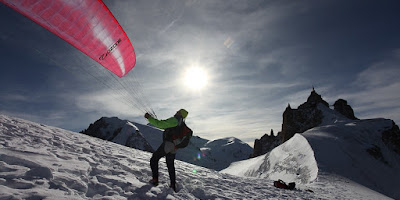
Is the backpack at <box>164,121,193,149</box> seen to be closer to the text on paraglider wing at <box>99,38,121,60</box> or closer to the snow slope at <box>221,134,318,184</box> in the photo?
the text on paraglider wing at <box>99,38,121,60</box>

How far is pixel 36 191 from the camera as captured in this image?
10.8ft

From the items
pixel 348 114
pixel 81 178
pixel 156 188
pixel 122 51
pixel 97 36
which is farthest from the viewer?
pixel 348 114

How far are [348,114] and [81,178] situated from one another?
83661 millimetres

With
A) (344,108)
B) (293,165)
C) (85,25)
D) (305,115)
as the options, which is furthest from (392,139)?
(85,25)

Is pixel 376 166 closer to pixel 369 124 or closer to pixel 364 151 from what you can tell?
pixel 364 151

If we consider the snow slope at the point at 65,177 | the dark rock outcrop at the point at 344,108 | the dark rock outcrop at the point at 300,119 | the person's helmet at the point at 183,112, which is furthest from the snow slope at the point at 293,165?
the dark rock outcrop at the point at 344,108

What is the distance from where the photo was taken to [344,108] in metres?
69.0

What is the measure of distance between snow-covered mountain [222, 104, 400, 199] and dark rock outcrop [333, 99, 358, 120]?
1492 inches

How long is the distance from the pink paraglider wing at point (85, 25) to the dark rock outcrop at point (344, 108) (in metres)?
78.9

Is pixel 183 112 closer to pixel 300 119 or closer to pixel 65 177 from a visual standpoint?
pixel 65 177

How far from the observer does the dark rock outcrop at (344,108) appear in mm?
68088

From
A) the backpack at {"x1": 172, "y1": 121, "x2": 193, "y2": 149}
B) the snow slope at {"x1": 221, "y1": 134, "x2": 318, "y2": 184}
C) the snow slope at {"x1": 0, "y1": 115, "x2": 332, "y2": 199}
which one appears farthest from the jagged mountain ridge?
the snow slope at {"x1": 0, "y1": 115, "x2": 332, "y2": 199}

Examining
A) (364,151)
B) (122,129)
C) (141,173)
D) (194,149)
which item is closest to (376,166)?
(364,151)

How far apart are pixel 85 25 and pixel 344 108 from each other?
82.5m
